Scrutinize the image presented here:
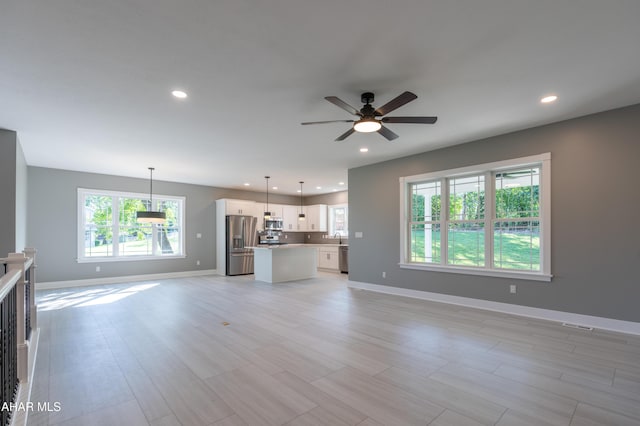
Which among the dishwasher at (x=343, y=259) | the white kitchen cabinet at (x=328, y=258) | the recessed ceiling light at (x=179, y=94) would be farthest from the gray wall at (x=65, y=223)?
the recessed ceiling light at (x=179, y=94)

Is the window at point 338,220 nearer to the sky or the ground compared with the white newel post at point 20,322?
nearer to the sky

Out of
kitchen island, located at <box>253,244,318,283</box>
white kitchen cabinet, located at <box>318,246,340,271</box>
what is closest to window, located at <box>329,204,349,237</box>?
white kitchen cabinet, located at <box>318,246,340,271</box>

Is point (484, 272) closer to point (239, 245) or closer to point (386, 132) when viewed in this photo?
point (386, 132)

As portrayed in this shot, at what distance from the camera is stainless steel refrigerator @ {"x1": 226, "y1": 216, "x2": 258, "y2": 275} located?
29.0ft

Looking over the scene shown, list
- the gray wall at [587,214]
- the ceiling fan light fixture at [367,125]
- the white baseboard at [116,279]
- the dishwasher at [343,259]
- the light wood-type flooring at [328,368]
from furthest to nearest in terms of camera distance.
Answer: the dishwasher at [343,259]
the white baseboard at [116,279]
the gray wall at [587,214]
the ceiling fan light fixture at [367,125]
the light wood-type flooring at [328,368]

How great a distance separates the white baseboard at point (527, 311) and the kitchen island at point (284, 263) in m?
2.49

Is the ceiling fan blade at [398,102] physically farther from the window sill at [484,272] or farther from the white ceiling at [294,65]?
the window sill at [484,272]

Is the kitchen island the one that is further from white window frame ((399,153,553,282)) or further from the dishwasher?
white window frame ((399,153,553,282))

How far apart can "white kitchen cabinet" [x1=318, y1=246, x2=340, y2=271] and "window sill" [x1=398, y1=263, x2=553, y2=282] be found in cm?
402

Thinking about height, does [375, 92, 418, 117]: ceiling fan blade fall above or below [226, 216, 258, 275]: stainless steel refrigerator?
above

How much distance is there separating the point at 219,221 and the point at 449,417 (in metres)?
8.29

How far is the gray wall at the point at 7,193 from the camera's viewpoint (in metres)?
4.27

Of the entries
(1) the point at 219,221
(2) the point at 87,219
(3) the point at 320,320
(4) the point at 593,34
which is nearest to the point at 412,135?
(4) the point at 593,34

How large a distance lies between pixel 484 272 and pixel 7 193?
23.9ft
